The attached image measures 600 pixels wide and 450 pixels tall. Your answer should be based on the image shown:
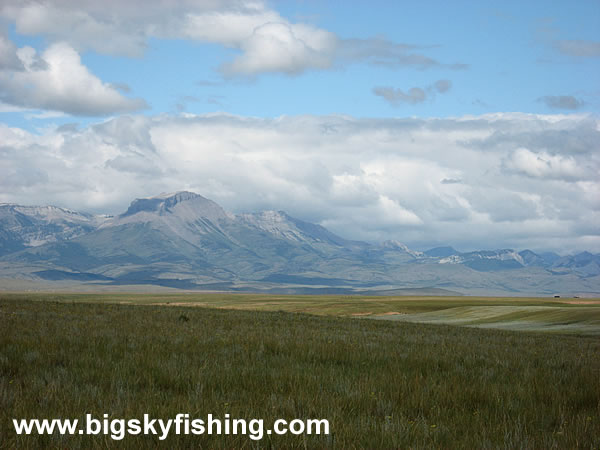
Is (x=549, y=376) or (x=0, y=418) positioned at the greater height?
(x=0, y=418)

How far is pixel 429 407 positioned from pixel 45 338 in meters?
10.0

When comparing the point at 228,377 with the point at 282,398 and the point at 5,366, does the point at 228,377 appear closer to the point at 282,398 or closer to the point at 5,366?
the point at 282,398

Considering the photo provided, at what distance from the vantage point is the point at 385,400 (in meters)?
7.77

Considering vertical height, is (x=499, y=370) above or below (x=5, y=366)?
below

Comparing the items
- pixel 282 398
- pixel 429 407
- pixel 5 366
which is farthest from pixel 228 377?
pixel 5 366

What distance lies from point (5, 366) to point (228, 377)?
13.3ft

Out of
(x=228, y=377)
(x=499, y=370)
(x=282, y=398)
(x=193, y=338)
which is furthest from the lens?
(x=193, y=338)

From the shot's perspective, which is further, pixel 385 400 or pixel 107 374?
pixel 107 374

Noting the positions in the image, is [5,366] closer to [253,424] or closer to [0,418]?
[0,418]

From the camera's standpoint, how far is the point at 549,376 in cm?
1052

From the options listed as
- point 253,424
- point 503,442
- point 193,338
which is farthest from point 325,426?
point 193,338

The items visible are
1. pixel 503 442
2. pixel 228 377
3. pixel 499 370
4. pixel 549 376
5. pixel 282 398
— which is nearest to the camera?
pixel 503 442

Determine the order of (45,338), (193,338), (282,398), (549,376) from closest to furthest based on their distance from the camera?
1. (282,398)
2. (549,376)
3. (45,338)
4. (193,338)

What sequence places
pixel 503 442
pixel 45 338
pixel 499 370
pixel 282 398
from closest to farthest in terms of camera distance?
pixel 503 442 → pixel 282 398 → pixel 499 370 → pixel 45 338
